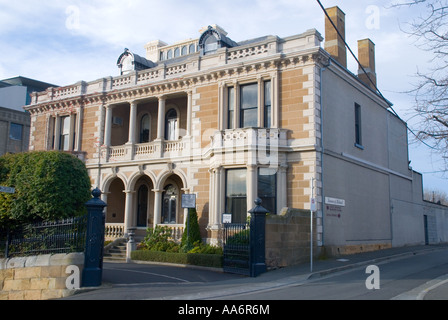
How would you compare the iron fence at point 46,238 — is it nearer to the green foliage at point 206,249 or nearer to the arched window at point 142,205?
the green foliage at point 206,249

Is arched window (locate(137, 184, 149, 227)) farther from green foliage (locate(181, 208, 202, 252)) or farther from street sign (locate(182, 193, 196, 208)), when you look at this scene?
street sign (locate(182, 193, 196, 208))

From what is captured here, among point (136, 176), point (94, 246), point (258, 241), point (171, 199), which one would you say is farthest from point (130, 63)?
point (94, 246)

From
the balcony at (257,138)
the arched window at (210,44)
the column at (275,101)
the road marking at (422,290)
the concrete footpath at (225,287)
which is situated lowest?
the concrete footpath at (225,287)

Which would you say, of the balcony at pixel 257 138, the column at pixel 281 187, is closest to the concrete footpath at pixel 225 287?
the column at pixel 281 187

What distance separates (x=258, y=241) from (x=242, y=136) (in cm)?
673

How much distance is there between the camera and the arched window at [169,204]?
27250 millimetres

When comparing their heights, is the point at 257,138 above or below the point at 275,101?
below

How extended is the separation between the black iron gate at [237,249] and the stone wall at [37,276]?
236 inches

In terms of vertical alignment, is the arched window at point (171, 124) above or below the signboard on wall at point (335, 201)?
above

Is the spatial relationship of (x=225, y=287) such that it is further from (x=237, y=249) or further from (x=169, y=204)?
(x=169, y=204)

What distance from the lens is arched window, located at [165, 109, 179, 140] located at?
91.1 ft

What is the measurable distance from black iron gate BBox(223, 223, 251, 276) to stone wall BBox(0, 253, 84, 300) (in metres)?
5.99

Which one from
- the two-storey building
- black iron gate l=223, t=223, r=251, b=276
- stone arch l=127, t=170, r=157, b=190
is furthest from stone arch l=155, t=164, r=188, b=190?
black iron gate l=223, t=223, r=251, b=276

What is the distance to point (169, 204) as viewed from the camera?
2753 centimetres
